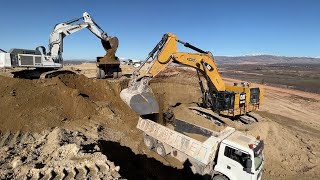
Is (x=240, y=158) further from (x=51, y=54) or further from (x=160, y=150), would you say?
(x=51, y=54)

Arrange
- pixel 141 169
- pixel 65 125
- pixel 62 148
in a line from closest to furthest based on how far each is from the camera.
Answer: pixel 62 148
pixel 141 169
pixel 65 125

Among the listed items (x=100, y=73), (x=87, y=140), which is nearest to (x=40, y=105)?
(x=87, y=140)

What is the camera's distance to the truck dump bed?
8.36m

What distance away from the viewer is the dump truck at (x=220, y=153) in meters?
7.63

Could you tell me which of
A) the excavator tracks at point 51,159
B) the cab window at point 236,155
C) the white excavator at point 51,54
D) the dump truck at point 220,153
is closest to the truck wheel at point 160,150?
the dump truck at point 220,153

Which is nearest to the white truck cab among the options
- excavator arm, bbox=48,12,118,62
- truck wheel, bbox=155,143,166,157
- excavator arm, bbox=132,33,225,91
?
truck wheel, bbox=155,143,166,157

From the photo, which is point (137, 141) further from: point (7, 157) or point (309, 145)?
point (309, 145)

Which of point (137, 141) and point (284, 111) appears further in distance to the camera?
point (284, 111)

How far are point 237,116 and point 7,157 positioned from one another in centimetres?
1070

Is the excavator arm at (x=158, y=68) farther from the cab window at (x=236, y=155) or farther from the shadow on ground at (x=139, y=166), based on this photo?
the cab window at (x=236, y=155)

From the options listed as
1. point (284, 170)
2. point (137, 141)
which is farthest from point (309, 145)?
point (137, 141)

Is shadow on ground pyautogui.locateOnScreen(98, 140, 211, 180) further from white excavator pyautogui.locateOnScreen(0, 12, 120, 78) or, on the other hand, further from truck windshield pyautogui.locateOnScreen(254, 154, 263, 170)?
white excavator pyautogui.locateOnScreen(0, 12, 120, 78)

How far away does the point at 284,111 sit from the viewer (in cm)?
2044

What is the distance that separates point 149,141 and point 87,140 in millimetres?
2671
